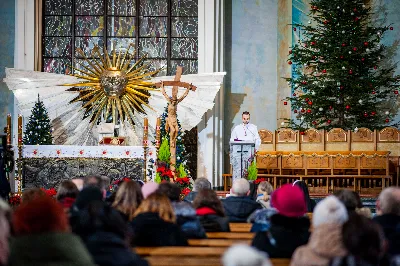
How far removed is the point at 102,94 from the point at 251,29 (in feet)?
13.3

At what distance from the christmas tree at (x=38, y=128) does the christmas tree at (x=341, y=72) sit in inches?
215

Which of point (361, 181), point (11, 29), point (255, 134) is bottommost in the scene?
point (361, 181)

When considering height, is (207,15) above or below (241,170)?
above

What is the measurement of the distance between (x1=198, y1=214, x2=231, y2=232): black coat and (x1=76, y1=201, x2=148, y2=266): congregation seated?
2.22 metres

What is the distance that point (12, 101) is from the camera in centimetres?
1794

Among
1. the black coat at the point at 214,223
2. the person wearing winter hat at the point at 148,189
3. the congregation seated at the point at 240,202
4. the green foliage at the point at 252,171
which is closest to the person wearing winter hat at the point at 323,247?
the black coat at the point at 214,223

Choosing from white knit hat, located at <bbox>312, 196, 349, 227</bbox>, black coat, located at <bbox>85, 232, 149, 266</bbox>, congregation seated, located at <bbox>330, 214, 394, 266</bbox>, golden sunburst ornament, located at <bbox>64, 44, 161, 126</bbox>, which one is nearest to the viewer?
congregation seated, located at <bbox>330, 214, 394, 266</bbox>

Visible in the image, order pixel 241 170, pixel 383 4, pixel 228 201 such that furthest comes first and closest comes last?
pixel 383 4
pixel 241 170
pixel 228 201

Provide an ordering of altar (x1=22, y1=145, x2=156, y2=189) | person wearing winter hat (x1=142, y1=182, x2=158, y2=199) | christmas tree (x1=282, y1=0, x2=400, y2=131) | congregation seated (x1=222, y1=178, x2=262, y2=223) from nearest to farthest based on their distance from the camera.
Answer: person wearing winter hat (x1=142, y1=182, x2=158, y2=199) < congregation seated (x1=222, y1=178, x2=262, y2=223) < altar (x1=22, y1=145, x2=156, y2=189) < christmas tree (x1=282, y1=0, x2=400, y2=131)

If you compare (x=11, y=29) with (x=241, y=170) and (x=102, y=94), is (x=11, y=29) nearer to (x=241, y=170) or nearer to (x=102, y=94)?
(x=102, y=94)

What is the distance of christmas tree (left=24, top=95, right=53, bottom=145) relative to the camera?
15664mm

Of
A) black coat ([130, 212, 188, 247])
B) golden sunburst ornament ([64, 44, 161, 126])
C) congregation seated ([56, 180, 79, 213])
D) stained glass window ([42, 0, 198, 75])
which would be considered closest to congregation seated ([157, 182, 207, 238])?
black coat ([130, 212, 188, 247])

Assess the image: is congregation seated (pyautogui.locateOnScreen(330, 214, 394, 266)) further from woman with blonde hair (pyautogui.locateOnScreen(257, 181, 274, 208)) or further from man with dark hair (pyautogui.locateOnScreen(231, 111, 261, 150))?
man with dark hair (pyautogui.locateOnScreen(231, 111, 261, 150))

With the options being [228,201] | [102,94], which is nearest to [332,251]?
[228,201]
